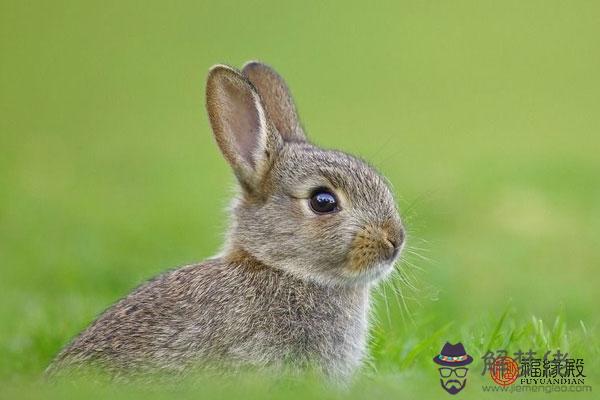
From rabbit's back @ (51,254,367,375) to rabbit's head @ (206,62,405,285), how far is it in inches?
6.8

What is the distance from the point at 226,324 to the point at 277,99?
7.05 feet

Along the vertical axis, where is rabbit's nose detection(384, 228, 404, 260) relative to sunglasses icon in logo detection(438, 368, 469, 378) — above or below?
above

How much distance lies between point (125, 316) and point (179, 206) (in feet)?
27.8

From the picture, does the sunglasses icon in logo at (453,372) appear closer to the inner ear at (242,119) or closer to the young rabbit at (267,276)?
the young rabbit at (267,276)

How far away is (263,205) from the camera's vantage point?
7.03 meters

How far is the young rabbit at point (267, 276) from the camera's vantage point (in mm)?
6375

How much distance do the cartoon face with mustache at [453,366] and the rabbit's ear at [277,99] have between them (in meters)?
2.00

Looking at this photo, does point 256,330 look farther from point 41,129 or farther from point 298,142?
point 41,129

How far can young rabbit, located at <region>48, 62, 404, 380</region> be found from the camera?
20.9 ft

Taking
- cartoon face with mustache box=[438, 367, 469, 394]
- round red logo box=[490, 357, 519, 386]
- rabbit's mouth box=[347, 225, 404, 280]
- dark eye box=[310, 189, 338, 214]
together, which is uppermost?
dark eye box=[310, 189, 338, 214]

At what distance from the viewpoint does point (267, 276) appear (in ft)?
22.3

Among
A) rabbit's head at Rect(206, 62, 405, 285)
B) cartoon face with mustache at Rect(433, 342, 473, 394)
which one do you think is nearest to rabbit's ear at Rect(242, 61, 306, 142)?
rabbit's head at Rect(206, 62, 405, 285)

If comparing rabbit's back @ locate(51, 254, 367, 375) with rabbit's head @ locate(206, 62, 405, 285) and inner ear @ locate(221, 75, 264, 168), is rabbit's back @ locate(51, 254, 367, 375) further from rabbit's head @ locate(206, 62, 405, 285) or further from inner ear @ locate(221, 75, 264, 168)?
inner ear @ locate(221, 75, 264, 168)

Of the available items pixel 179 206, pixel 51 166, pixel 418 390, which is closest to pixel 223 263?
pixel 418 390
